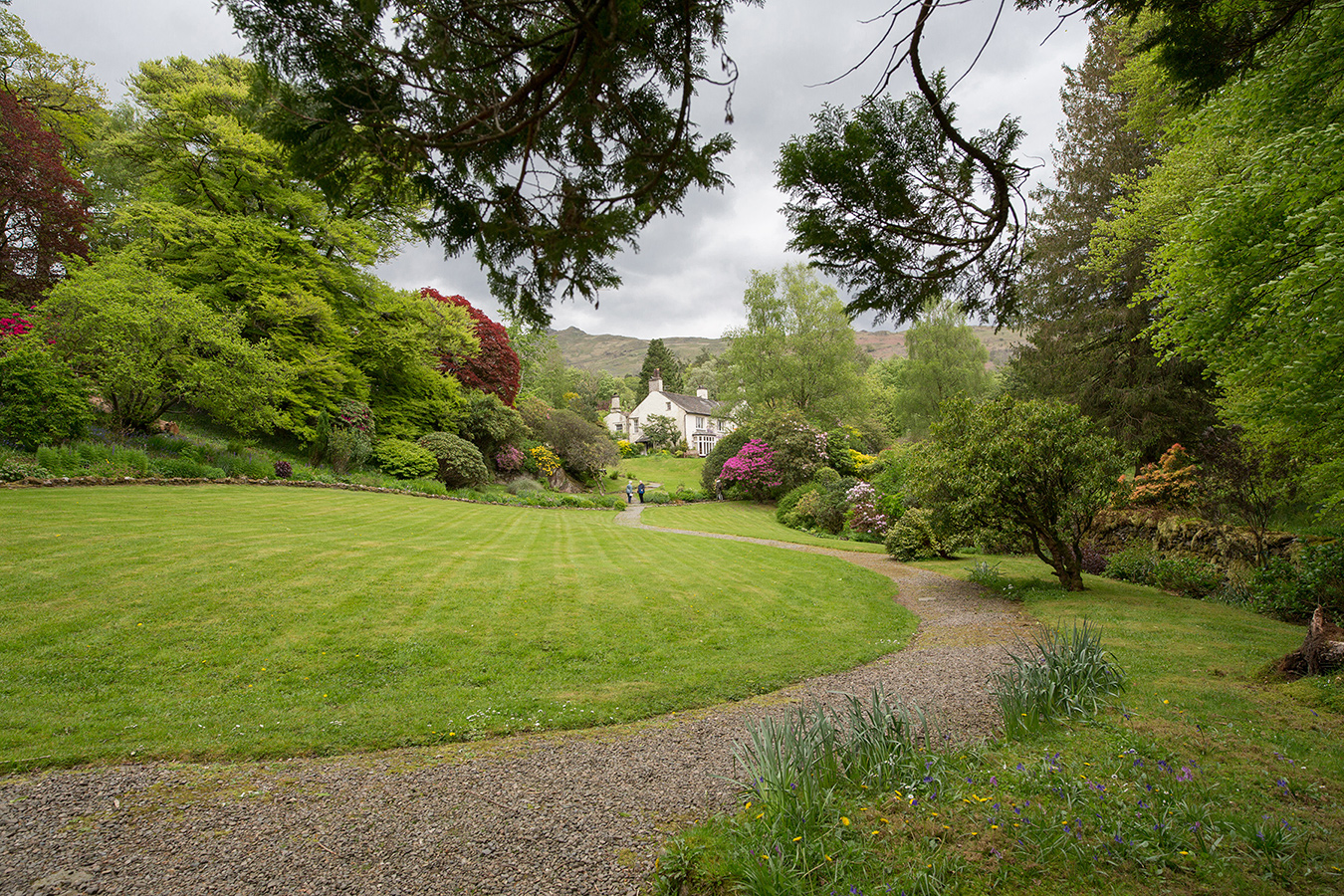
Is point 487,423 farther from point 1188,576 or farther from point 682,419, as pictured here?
point 682,419

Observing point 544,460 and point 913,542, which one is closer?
point 913,542

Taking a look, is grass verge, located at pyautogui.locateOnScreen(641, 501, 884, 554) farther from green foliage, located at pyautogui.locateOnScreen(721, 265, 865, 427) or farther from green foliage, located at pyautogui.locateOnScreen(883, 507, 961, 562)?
green foliage, located at pyautogui.locateOnScreen(721, 265, 865, 427)

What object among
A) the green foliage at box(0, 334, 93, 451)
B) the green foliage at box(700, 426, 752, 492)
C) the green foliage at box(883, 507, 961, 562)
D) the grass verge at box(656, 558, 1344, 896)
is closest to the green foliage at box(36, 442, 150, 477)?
the green foliage at box(0, 334, 93, 451)

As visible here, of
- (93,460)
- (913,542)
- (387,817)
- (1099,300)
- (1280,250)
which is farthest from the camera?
(1099,300)

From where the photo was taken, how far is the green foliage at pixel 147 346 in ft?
36.7

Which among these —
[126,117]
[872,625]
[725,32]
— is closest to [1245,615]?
[872,625]

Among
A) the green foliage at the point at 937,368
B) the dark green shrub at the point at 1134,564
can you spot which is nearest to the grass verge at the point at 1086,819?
the dark green shrub at the point at 1134,564

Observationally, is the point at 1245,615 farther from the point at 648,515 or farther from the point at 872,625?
the point at 648,515

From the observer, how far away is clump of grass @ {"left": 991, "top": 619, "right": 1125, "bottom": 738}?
13.0ft

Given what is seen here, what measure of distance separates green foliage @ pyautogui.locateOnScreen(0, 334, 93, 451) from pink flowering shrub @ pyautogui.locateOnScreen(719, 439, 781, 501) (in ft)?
73.3

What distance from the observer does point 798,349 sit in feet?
103

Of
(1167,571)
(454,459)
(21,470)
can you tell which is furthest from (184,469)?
(1167,571)

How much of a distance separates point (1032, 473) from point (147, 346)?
18919 millimetres

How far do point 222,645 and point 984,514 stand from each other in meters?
11.1
